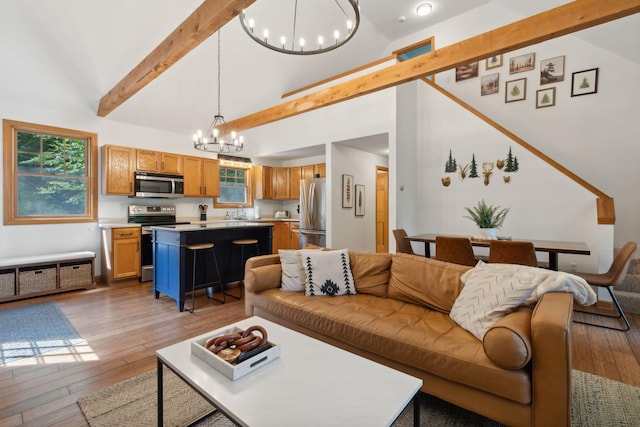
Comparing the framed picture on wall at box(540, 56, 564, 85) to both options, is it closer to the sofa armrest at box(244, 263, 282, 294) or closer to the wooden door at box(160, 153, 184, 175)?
the sofa armrest at box(244, 263, 282, 294)

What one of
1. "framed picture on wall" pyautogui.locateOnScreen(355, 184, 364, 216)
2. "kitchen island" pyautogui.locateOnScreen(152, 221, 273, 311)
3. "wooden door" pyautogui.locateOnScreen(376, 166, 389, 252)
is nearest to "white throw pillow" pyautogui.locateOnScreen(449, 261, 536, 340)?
"kitchen island" pyautogui.locateOnScreen(152, 221, 273, 311)

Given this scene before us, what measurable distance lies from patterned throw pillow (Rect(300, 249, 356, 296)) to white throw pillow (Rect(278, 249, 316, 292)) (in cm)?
7

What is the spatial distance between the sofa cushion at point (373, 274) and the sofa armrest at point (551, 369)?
49.9 inches

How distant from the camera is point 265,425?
1.04m

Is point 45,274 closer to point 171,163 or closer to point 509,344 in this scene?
point 171,163

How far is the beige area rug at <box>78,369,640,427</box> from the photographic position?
1.70 meters

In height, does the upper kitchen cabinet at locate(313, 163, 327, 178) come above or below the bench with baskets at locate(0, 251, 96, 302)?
above

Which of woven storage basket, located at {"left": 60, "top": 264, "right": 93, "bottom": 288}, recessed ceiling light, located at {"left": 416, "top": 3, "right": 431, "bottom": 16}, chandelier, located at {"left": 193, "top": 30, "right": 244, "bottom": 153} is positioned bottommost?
woven storage basket, located at {"left": 60, "top": 264, "right": 93, "bottom": 288}

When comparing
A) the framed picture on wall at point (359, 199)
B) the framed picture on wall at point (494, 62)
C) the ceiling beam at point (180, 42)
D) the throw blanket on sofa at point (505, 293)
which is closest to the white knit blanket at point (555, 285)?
the throw blanket on sofa at point (505, 293)

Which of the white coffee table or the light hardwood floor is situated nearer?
the white coffee table

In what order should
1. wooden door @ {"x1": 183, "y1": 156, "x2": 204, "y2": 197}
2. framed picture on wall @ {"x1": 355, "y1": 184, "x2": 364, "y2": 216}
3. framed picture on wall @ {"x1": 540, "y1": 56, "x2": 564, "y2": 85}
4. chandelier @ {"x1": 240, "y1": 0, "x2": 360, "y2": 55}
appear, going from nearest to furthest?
chandelier @ {"x1": 240, "y1": 0, "x2": 360, "y2": 55} < framed picture on wall @ {"x1": 540, "y1": 56, "x2": 564, "y2": 85} < wooden door @ {"x1": 183, "y1": 156, "x2": 204, "y2": 197} < framed picture on wall @ {"x1": 355, "y1": 184, "x2": 364, "y2": 216}

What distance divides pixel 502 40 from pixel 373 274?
8.15 ft

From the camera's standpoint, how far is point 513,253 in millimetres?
3070

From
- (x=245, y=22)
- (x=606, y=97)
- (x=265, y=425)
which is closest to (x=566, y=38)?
(x=606, y=97)
